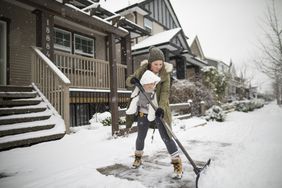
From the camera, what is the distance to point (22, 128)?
14.5 ft

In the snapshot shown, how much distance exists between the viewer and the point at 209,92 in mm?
11992

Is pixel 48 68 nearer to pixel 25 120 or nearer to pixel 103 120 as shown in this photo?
pixel 25 120

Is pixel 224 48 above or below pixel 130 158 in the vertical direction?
above

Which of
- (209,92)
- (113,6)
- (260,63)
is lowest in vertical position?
(209,92)

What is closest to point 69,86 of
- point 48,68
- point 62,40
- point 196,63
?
point 48,68

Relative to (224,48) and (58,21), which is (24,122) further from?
(224,48)

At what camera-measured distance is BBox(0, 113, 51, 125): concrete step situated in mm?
4492

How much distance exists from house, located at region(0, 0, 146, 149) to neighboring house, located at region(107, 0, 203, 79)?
329 cm

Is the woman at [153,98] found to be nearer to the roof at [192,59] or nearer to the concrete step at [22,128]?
the concrete step at [22,128]

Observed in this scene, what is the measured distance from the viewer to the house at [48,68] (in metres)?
5.14

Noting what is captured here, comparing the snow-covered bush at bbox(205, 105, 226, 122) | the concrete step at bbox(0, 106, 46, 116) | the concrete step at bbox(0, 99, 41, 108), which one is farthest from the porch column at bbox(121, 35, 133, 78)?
the concrete step at bbox(0, 106, 46, 116)

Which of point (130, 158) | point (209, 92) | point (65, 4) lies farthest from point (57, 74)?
point (209, 92)

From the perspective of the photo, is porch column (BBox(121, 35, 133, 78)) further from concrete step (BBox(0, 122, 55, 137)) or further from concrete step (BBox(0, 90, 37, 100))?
concrete step (BBox(0, 122, 55, 137))

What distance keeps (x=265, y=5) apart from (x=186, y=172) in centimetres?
1450
